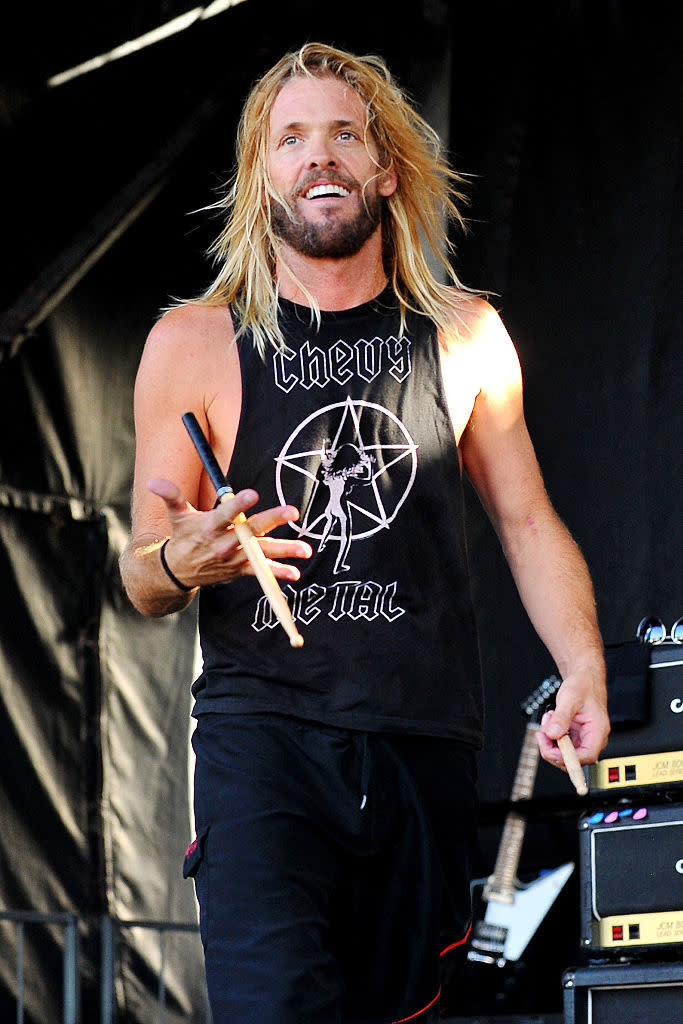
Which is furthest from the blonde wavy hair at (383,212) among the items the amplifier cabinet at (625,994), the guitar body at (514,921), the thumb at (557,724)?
the guitar body at (514,921)

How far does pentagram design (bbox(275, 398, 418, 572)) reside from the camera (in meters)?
2.35

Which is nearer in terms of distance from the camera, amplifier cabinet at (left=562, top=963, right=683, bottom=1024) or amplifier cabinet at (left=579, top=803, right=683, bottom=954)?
amplifier cabinet at (left=562, top=963, right=683, bottom=1024)

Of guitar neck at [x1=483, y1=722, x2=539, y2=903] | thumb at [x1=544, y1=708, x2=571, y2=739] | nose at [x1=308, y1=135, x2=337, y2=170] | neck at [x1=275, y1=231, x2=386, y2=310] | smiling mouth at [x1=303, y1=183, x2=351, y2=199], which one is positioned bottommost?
guitar neck at [x1=483, y1=722, x2=539, y2=903]

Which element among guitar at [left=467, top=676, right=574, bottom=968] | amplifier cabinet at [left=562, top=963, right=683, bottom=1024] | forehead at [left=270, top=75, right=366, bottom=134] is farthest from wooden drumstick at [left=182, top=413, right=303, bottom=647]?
guitar at [left=467, top=676, right=574, bottom=968]

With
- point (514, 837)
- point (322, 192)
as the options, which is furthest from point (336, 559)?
point (514, 837)

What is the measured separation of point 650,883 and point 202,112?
3.49 metres

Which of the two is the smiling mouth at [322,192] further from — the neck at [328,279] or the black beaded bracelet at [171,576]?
the black beaded bracelet at [171,576]

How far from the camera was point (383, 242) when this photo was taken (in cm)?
A: 277

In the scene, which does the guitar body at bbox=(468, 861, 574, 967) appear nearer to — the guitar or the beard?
the guitar

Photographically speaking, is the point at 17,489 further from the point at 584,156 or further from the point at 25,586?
the point at 584,156

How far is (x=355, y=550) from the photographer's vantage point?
2.34 metres

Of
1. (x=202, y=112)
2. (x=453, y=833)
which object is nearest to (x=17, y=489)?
(x=202, y=112)

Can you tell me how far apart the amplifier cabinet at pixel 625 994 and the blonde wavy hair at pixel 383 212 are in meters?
1.80

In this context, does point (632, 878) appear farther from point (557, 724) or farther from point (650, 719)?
point (557, 724)
